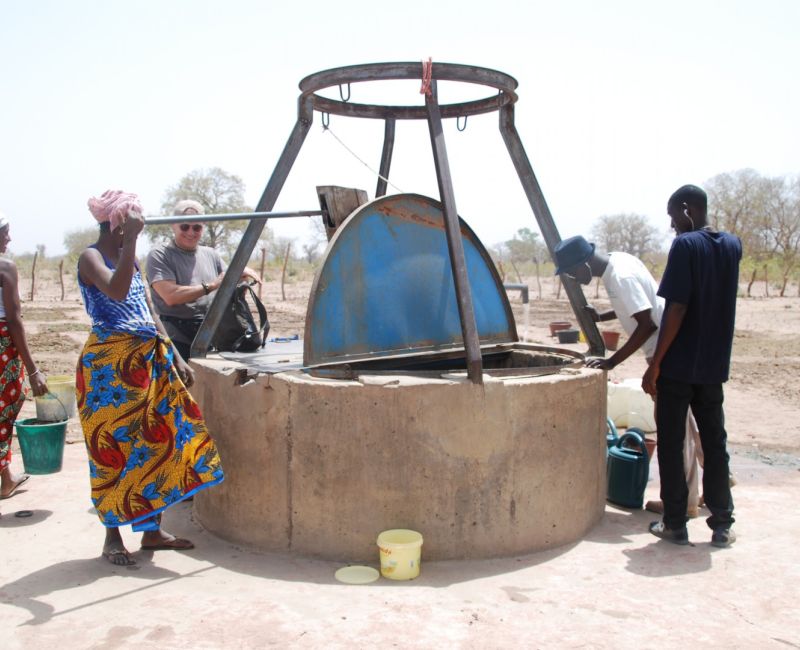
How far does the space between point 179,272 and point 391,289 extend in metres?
1.32

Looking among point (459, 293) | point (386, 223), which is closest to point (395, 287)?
point (386, 223)

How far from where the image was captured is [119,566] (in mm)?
3631

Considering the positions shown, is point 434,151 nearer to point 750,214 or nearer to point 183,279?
point 183,279

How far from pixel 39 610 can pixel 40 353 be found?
10.1 metres

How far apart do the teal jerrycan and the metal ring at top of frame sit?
7.06 ft

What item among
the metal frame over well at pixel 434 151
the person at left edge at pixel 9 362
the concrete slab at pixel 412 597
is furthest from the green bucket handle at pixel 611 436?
the person at left edge at pixel 9 362

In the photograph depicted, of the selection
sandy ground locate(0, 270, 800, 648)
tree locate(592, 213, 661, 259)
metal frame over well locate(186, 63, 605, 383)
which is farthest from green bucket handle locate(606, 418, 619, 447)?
tree locate(592, 213, 661, 259)

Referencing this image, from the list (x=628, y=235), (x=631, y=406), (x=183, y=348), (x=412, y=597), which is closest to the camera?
(x=412, y=597)

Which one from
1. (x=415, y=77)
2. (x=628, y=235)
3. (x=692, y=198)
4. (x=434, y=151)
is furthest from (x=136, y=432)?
(x=628, y=235)

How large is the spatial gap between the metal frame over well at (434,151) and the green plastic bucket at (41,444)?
1306 millimetres

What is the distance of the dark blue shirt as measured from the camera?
12.5ft

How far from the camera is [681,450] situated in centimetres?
402

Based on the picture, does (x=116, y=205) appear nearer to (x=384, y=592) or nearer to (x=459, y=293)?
(x=459, y=293)

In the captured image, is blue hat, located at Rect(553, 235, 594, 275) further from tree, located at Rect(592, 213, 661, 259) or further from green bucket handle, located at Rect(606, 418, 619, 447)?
tree, located at Rect(592, 213, 661, 259)
